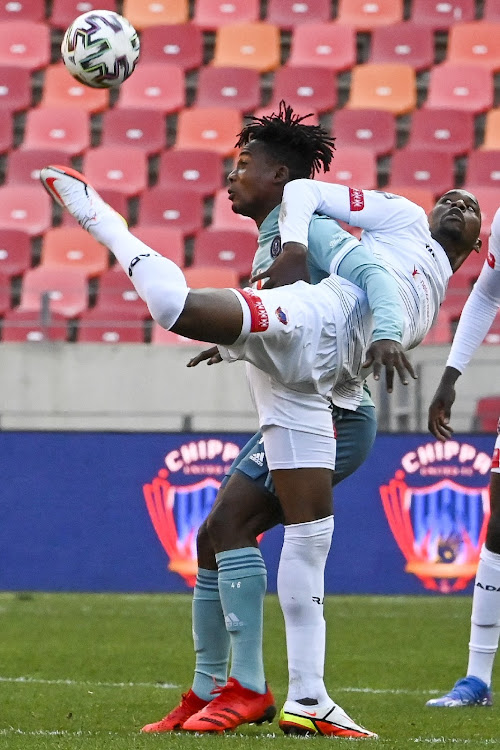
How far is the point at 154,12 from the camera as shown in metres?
15.7

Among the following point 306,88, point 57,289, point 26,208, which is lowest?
point 57,289

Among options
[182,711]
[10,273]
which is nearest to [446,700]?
[182,711]

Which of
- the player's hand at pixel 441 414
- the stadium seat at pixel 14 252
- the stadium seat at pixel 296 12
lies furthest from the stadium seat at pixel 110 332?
the stadium seat at pixel 296 12

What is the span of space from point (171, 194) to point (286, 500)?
9898 millimetres

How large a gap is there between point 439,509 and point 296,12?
8.05m

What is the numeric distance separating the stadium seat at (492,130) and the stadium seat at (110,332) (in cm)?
532

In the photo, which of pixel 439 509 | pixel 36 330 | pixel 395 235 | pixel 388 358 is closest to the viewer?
pixel 388 358

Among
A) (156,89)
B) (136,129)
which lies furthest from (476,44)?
(136,129)

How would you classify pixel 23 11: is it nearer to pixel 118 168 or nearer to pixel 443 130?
pixel 118 168

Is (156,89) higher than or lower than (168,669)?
higher

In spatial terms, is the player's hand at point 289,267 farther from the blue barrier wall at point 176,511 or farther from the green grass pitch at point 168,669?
the blue barrier wall at point 176,511

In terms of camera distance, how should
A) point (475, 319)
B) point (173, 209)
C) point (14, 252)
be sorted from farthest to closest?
point (173, 209) < point (14, 252) < point (475, 319)

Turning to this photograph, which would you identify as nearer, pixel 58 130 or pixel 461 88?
pixel 58 130

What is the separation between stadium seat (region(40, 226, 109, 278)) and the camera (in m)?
13.0
